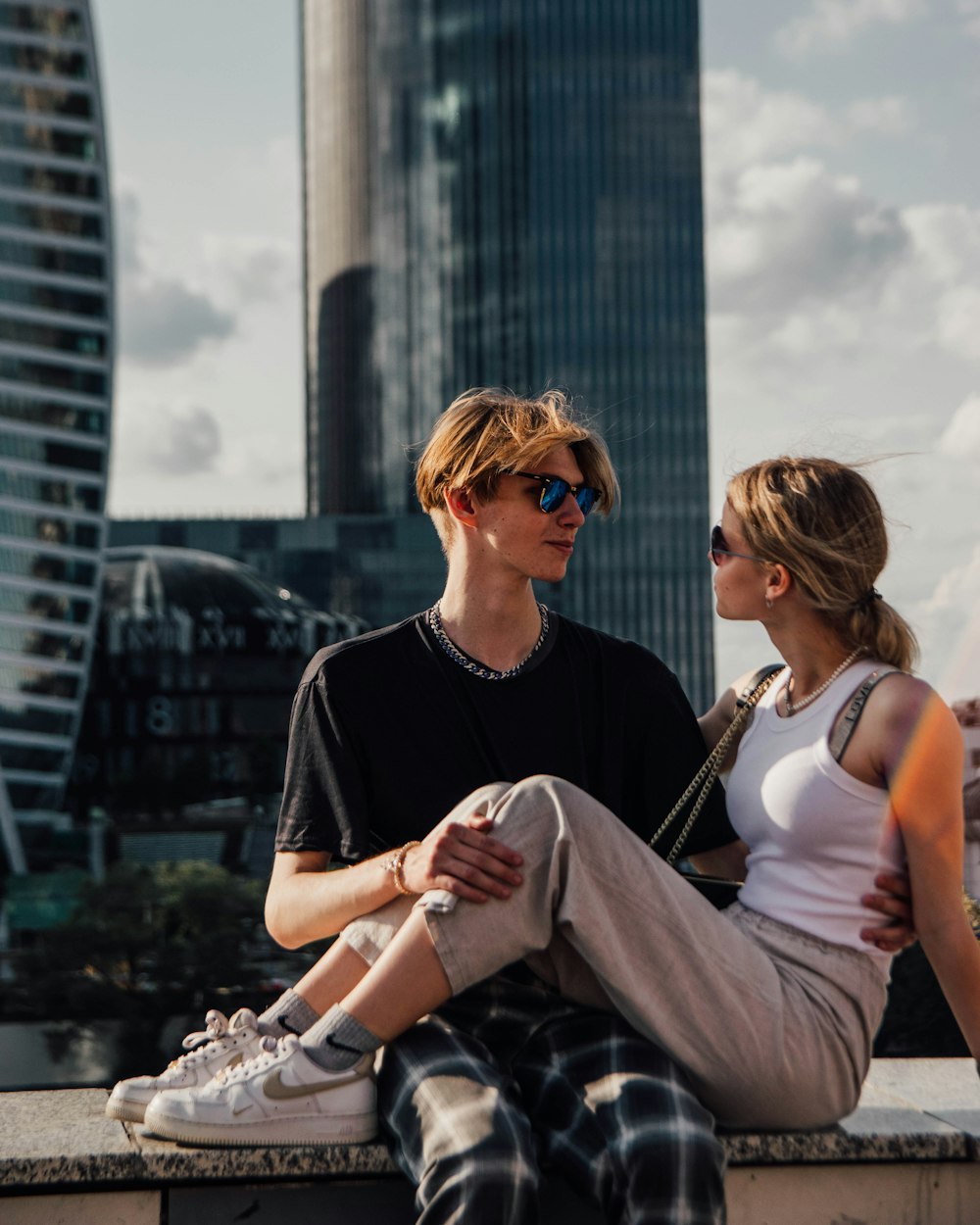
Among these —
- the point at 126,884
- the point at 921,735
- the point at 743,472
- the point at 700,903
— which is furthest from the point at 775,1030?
the point at 126,884

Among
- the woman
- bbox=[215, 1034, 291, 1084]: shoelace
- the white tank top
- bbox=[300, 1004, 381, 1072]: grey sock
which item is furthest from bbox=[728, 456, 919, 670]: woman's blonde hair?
bbox=[215, 1034, 291, 1084]: shoelace

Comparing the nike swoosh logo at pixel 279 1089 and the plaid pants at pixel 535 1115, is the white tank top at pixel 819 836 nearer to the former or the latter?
the plaid pants at pixel 535 1115

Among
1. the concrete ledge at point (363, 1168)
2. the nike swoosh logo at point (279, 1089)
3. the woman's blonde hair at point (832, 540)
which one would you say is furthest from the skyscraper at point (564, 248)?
the nike swoosh logo at point (279, 1089)

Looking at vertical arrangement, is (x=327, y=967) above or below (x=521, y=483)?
below

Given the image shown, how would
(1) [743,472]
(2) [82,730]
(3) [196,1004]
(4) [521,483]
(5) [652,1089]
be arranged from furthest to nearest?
(2) [82,730] < (3) [196,1004] < (4) [521,483] < (1) [743,472] < (5) [652,1089]

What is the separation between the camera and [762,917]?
122 inches

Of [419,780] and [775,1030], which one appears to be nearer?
[775,1030]

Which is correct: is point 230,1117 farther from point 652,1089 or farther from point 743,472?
point 743,472

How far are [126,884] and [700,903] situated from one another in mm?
53987

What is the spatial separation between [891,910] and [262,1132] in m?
1.33

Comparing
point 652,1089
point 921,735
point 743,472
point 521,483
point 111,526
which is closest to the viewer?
point 652,1089

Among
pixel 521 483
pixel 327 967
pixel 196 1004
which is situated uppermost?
A: pixel 521 483

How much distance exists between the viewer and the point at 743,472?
3.33 meters

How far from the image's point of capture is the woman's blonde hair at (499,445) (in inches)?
139
